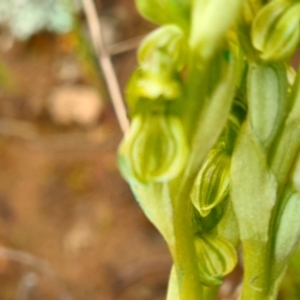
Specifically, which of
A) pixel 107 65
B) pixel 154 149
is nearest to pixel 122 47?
pixel 107 65

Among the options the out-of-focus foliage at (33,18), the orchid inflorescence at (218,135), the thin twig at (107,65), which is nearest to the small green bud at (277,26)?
the orchid inflorescence at (218,135)

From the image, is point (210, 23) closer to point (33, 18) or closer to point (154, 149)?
point (154, 149)

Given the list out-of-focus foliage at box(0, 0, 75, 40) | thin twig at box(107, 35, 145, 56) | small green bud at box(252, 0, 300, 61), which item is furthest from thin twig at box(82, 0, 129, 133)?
small green bud at box(252, 0, 300, 61)

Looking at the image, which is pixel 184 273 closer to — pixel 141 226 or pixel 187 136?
pixel 187 136

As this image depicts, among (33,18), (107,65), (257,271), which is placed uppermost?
(33,18)

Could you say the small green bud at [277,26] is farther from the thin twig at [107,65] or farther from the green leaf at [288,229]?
the thin twig at [107,65]

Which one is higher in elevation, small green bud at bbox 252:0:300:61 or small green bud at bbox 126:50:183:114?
small green bud at bbox 252:0:300:61

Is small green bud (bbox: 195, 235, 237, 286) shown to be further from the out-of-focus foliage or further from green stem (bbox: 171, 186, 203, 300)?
the out-of-focus foliage
